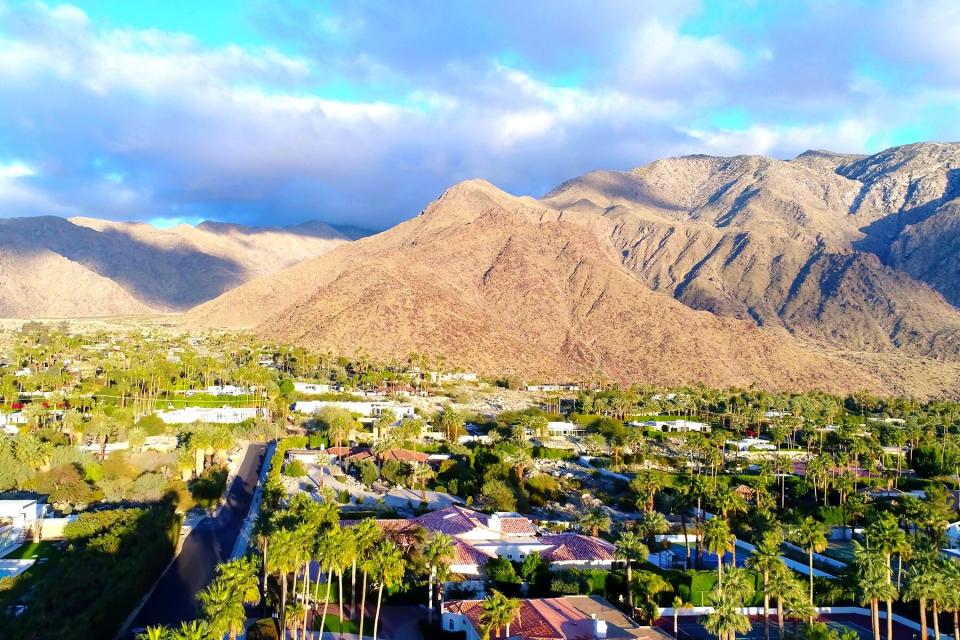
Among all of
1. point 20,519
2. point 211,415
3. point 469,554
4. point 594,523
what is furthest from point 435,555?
point 211,415

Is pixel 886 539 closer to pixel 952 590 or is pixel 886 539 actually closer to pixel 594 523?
pixel 952 590

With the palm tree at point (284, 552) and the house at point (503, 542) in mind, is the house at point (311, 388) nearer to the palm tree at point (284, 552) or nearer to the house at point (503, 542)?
the house at point (503, 542)

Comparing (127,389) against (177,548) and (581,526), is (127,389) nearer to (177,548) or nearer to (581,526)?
(177,548)

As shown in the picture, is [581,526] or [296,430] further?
[296,430]

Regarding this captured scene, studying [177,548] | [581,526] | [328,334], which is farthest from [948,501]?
[328,334]

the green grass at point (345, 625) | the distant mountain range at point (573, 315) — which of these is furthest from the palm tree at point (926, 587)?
the distant mountain range at point (573, 315)

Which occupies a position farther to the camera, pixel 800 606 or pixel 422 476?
pixel 422 476
